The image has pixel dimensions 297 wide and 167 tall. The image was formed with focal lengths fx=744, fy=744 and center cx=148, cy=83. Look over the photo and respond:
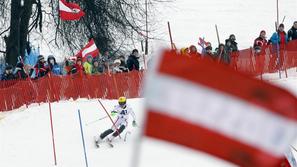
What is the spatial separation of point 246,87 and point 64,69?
48.7 ft

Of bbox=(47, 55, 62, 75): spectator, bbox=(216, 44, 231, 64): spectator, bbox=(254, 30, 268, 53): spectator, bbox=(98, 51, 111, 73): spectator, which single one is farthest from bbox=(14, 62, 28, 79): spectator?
bbox=(254, 30, 268, 53): spectator

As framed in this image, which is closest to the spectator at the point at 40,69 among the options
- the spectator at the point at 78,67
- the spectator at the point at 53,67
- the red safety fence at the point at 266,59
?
the spectator at the point at 53,67

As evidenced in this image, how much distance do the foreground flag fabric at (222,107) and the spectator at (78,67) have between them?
1412 cm

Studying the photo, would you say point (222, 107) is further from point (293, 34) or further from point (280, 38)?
point (293, 34)

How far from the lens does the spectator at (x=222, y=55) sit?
1844 cm

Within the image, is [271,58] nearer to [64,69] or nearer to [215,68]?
[64,69]

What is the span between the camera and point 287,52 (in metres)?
20.6

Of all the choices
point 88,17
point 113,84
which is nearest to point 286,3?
point 88,17

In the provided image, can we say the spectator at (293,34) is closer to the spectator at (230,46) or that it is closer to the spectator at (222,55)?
the spectator at (230,46)

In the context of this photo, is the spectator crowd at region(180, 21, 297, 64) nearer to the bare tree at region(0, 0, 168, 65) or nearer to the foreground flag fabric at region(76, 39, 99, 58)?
the foreground flag fabric at region(76, 39, 99, 58)

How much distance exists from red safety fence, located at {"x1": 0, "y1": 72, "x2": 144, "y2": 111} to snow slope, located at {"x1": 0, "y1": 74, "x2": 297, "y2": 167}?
0.84 feet

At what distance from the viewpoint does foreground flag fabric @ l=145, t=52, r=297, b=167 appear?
420 centimetres

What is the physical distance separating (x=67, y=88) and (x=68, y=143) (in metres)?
2.99

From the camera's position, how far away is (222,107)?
4246mm
